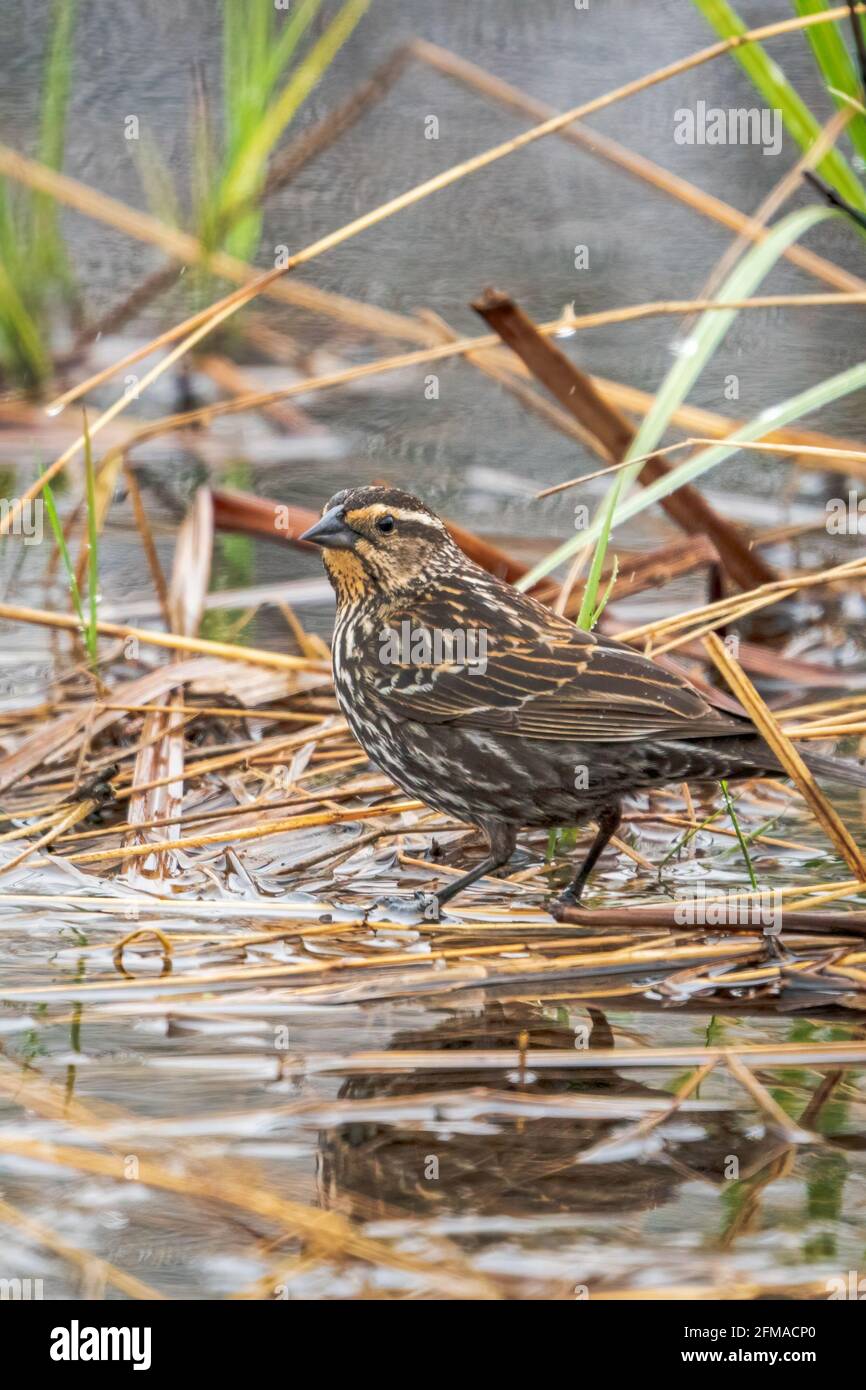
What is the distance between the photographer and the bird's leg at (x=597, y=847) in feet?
14.8

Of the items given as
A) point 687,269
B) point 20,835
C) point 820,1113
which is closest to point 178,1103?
point 820,1113

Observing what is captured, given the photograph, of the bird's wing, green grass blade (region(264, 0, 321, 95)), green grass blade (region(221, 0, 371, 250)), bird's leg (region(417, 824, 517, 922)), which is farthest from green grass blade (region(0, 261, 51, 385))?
bird's leg (region(417, 824, 517, 922))

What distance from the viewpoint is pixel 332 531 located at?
4.90 metres

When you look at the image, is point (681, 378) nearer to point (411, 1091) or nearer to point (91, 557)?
point (91, 557)

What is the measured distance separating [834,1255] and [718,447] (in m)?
2.66

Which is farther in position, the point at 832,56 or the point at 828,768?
the point at 832,56

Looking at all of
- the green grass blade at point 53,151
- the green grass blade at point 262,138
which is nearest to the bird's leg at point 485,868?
the green grass blade at point 262,138

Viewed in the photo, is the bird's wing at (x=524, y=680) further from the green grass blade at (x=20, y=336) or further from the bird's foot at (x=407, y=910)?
the green grass blade at (x=20, y=336)

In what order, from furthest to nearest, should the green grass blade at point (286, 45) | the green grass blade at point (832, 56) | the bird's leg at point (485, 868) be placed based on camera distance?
1. the green grass blade at point (286, 45)
2. the green grass blade at point (832, 56)
3. the bird's leg at point (485, 868)

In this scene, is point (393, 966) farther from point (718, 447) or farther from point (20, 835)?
point (718, 447)

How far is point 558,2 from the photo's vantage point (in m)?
12.2

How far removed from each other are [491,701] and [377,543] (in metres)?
0.62

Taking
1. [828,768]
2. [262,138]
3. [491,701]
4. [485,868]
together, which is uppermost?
[262,138]

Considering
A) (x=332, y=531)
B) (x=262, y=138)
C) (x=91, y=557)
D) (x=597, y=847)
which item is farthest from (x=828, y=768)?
(x=262, y=138)
